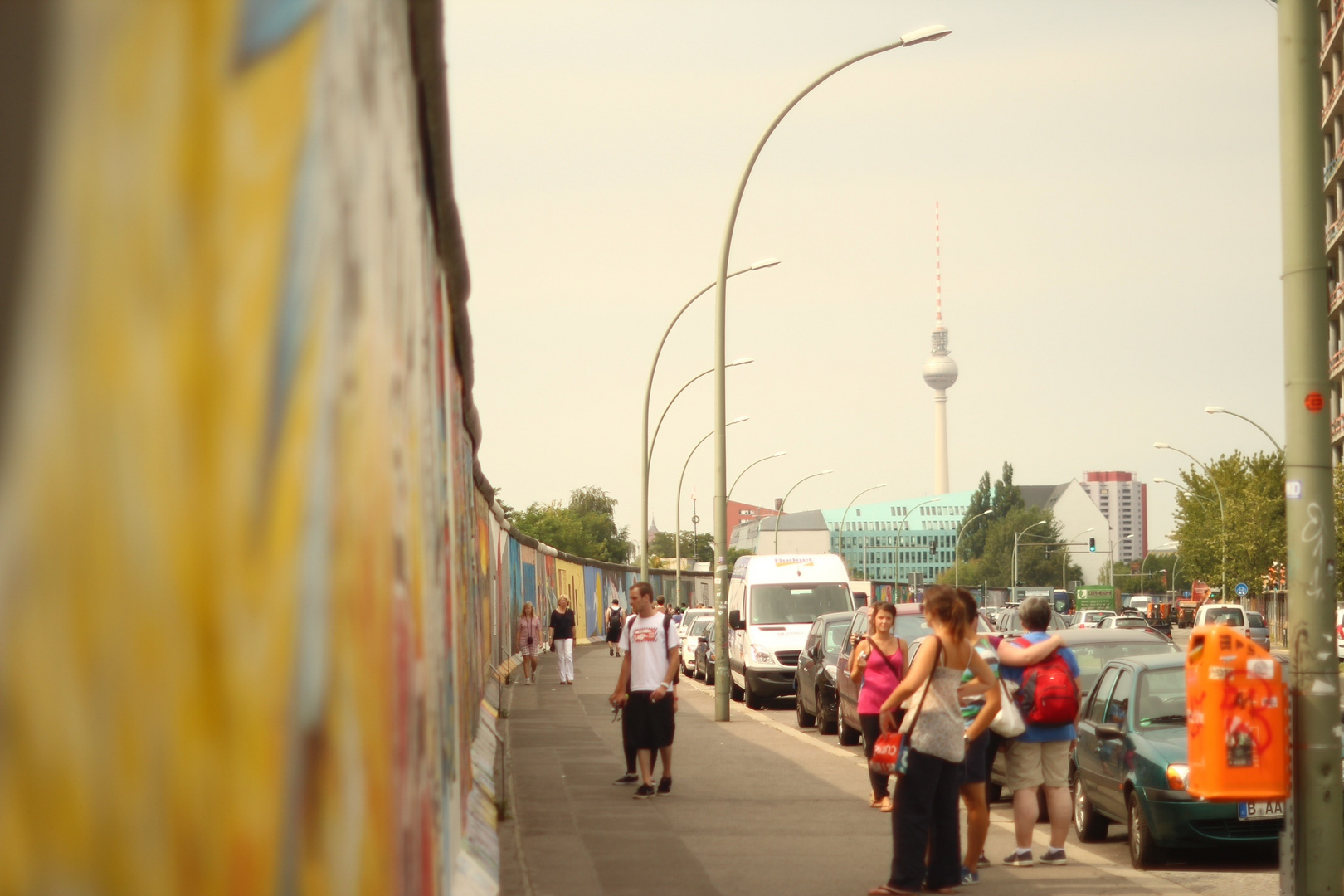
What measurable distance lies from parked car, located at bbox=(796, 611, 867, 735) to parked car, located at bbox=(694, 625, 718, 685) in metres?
12.4

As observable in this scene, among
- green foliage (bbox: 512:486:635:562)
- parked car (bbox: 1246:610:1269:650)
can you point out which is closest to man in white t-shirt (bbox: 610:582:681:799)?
parked car (bbox: 1246:610:1269:650)

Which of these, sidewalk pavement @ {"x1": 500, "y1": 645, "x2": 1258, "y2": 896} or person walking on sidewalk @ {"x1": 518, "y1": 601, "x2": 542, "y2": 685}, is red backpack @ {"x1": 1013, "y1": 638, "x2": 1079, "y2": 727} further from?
person walking on sidewalk @ {"x1": 518, "y1": 601, "x2": 542, "y2": 685}

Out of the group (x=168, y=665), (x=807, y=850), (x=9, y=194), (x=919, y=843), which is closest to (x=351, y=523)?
(x=168, y=665)

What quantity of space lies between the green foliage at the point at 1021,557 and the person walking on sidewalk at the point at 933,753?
143 metres

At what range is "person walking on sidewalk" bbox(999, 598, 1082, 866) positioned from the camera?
32.3 ft

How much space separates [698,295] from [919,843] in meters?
24.7

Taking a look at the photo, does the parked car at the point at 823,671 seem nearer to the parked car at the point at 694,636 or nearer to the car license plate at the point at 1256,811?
the car license plate at the point at 1256,811

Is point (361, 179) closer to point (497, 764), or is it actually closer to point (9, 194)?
point (9, 194)

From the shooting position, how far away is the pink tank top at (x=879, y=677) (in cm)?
1238

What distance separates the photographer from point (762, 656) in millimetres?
26438

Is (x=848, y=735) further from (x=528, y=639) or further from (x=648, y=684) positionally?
(x=528, y=639)

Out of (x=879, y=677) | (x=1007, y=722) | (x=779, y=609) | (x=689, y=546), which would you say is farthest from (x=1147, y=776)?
(x=689, y=546)

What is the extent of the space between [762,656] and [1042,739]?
54.6ft

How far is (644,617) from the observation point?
43.5 ft
